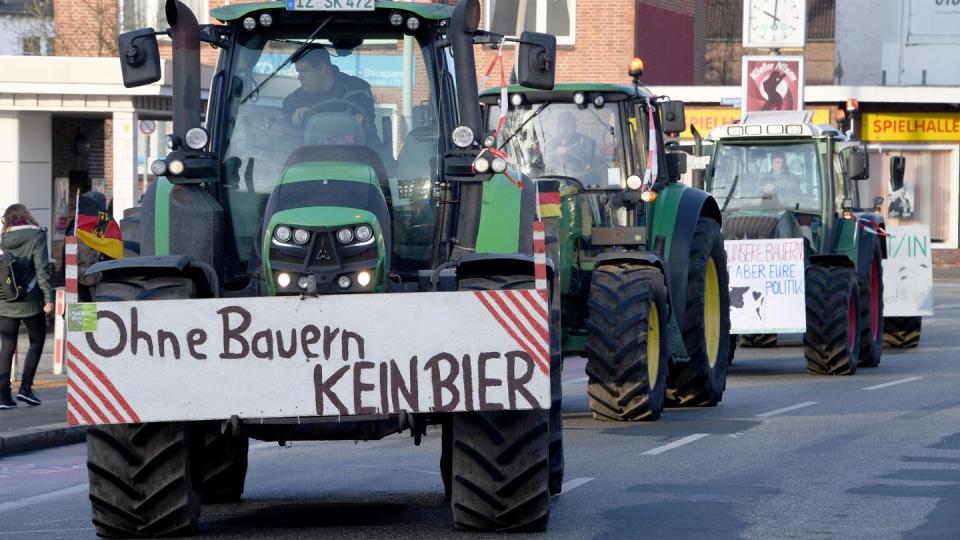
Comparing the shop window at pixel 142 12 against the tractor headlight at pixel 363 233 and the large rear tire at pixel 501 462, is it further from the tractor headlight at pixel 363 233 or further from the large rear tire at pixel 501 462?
the large rear tire at pixel 501 462

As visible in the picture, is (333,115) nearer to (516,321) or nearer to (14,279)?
(516,321)

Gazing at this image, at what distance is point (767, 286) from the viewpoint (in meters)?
20.0

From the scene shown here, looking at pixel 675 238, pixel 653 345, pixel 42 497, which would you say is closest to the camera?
pixel 42 497

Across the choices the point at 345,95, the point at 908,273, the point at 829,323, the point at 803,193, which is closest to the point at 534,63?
the point at 345,95

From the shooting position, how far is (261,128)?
10.1 m

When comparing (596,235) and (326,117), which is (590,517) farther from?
(596,235)

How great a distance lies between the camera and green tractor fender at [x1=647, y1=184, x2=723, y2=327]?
16.1 metres

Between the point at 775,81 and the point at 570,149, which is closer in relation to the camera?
the point at 570,149

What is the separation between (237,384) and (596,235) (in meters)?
7.27

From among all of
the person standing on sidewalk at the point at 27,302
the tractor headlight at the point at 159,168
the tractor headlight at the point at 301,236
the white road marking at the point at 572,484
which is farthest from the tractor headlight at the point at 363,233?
the person standing on sidewalk at the point at 27,302

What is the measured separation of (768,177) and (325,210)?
518 inches

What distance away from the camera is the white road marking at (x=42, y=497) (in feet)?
36.7

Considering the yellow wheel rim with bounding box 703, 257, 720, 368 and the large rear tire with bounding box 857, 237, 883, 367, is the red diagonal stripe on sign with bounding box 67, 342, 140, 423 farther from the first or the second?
the large rear tire with bounding box 857, 237, 883, 367

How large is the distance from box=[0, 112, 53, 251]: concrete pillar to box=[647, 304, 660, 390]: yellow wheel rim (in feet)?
44.4
